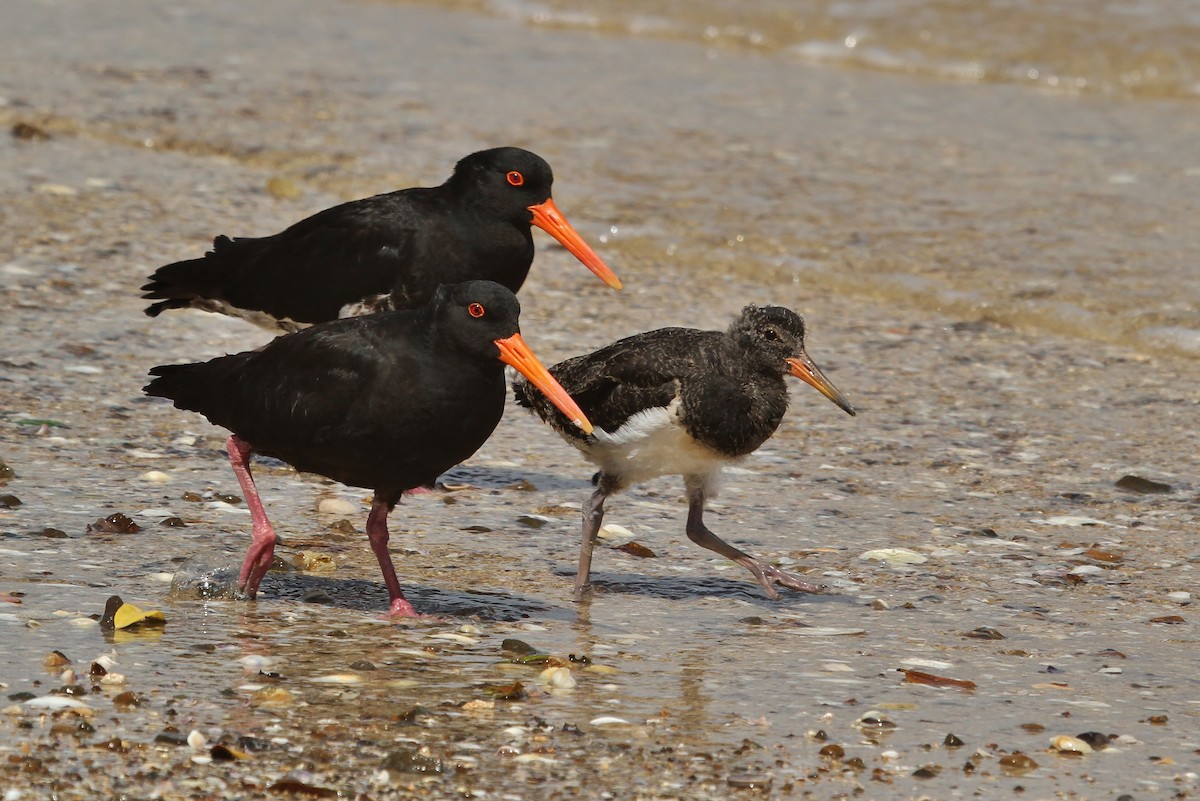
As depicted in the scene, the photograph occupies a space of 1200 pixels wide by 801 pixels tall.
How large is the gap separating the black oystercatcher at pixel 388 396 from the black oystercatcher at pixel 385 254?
1.16 meters

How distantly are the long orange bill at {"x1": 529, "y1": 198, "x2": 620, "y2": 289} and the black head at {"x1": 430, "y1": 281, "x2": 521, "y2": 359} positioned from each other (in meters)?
1.65

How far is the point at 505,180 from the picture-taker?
659 cm

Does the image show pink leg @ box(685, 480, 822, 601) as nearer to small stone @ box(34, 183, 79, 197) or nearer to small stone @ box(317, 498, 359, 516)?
small stone @ box(317, 498, 359, 516)

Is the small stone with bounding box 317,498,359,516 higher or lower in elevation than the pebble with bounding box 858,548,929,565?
lower

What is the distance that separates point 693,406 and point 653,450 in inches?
8.3

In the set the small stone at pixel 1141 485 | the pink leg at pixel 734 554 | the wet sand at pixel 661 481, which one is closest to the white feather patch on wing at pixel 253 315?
the wet sand at pixel 661 481

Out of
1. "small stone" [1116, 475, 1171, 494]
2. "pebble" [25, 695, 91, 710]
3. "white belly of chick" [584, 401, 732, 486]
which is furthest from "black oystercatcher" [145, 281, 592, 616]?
"small stone" [1116, 475, 1171, 494]

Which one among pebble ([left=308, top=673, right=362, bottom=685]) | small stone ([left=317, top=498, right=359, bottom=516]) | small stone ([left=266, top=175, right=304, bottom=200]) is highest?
small stone ([left=266, top=175, right=304, bottom=200])

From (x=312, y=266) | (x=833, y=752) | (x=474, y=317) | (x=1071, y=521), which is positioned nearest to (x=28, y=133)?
(x=312, y=266)

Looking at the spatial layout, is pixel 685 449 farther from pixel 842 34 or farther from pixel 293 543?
pixel 842 34

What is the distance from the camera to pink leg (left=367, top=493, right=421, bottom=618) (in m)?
4.96

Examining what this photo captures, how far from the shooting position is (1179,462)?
677cm

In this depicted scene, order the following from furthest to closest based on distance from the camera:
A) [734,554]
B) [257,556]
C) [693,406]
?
[734,554]
[693,406]
[257,556]

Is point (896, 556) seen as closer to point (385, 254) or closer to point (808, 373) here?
point (808, 373)
